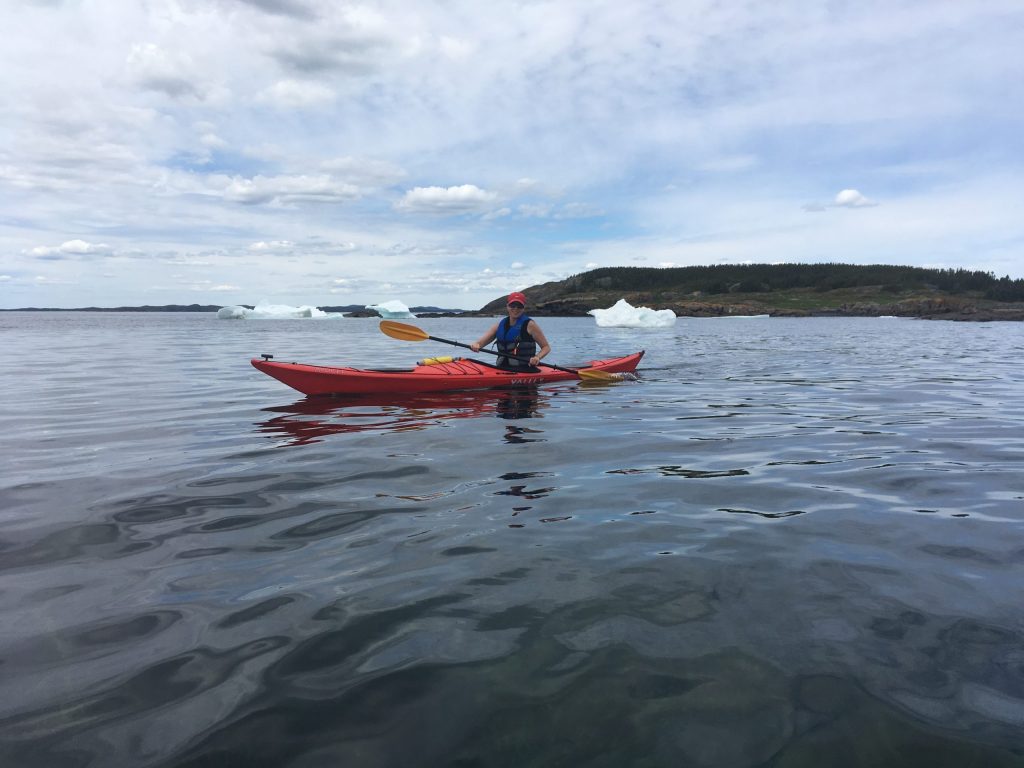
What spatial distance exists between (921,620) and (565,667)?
2.08 metres

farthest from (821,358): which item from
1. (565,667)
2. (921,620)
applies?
(565,667)

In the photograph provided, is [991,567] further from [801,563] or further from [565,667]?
[565,667]

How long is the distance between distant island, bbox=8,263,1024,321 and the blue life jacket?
75.0 meters

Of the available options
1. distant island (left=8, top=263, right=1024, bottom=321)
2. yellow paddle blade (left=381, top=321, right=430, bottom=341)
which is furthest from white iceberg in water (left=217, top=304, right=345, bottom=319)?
yellow paddle blade (left=381, top=321, right=430, bottom=341)

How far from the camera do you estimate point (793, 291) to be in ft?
425

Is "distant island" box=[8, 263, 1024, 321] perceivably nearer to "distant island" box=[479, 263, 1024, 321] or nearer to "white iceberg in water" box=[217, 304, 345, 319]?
"distant island" box=[479, 263, 1024, 321]

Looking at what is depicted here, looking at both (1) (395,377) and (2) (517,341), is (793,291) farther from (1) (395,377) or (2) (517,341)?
(1) (395,377)

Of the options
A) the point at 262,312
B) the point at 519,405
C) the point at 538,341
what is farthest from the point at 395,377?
the point at 262,312

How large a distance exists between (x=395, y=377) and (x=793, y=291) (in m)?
136

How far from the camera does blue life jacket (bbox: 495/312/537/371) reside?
12.9 metres

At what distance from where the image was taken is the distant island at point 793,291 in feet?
313

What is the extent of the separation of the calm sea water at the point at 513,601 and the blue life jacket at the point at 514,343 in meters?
5.18

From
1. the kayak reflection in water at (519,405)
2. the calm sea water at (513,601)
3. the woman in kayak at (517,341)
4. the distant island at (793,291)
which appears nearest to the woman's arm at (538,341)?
the woman in kayak at (517,341)

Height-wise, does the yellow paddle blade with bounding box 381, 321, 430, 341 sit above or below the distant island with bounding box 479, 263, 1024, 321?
below
